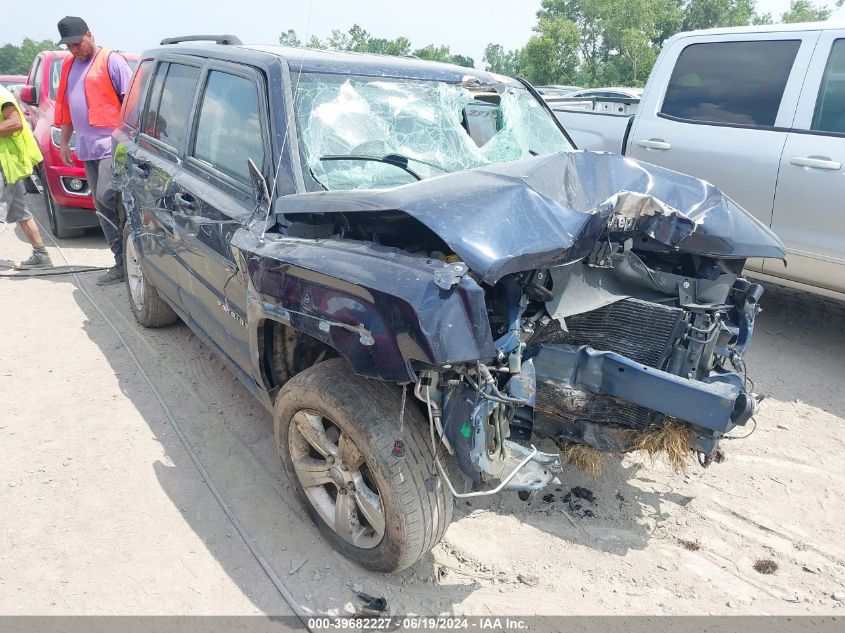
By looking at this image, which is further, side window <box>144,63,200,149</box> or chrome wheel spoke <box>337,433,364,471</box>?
side window <box>144,63,200,149</box>

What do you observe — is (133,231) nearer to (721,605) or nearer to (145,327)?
(145,327)

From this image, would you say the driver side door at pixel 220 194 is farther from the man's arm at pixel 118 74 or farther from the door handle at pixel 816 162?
the door handle at pixel 816 162

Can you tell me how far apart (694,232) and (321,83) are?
6.08 feet

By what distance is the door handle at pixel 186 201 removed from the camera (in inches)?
132

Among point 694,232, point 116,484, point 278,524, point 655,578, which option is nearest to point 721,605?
point 655,578

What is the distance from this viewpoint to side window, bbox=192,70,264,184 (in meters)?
3.05

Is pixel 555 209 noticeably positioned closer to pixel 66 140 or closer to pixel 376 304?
pixel 376 304

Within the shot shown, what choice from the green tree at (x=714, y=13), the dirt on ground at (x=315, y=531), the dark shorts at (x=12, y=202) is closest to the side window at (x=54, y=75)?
the dark shorts at (x=12, y=202)

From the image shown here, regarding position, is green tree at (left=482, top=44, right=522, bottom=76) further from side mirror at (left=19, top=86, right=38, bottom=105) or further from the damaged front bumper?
the damaged front bumper

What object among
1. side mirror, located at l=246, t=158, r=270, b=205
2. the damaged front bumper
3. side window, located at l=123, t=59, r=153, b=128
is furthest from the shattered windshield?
side window, located at l=123, t=59, r=153, b=128

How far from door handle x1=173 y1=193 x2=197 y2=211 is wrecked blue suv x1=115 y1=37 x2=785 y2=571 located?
0.04ft

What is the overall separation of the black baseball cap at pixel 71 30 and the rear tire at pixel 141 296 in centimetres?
187

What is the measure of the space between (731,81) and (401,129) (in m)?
2.98

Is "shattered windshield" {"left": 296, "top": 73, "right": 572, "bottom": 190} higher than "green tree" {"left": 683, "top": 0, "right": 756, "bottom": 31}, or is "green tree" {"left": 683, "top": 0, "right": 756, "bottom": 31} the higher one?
"green tree" {"left": 683, "top": 0, "right": 756, "bottom": 31}
